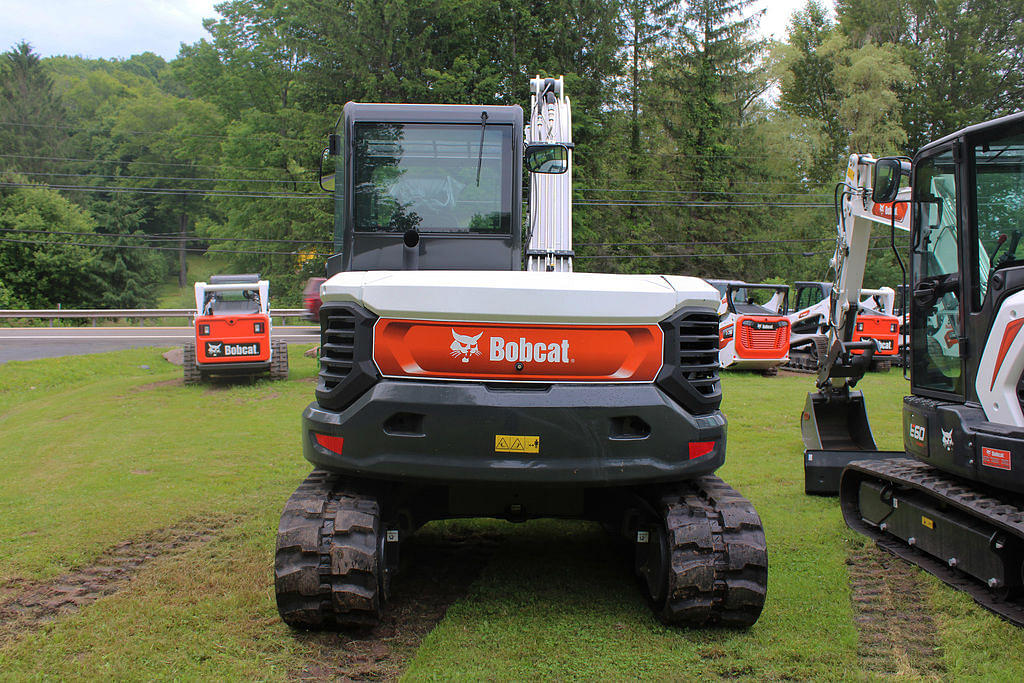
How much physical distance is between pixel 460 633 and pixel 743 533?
1.38 m

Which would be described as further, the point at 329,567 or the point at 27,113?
the point at 27,113

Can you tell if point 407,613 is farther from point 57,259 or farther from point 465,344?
point 57,259

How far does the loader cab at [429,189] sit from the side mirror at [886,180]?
2.21 metres

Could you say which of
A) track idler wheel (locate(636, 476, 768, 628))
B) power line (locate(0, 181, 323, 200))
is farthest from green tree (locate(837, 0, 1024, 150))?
track idler wheel (locate(636, 476, 768, 628))

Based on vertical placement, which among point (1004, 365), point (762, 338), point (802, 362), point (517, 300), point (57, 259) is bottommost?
point (802, 362)

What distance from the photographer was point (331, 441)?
3838 millimetres

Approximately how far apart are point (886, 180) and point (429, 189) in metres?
3.13

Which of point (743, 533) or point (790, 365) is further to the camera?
point (790, 365)

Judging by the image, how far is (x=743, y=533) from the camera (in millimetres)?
3885

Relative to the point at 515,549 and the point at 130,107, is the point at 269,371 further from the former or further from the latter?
the point at 130,107

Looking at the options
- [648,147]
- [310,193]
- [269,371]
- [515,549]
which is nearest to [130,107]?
[310,193]

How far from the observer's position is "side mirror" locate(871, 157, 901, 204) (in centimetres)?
566

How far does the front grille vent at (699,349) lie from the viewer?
3.85m

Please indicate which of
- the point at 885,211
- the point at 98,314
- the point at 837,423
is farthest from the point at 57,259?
the point at 885,211
